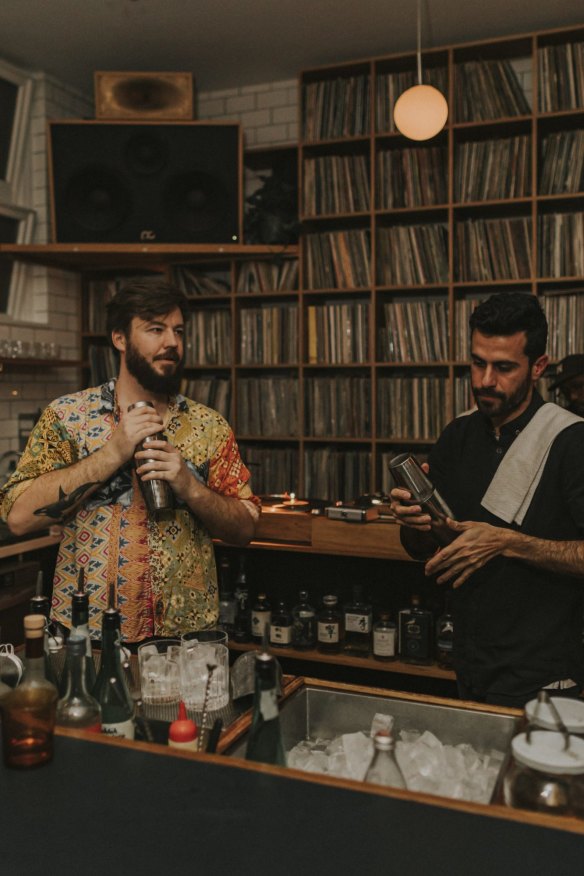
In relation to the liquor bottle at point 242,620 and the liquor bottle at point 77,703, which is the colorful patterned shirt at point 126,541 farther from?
the liquor bottle at point 242,620

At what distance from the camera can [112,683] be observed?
4.05 ft

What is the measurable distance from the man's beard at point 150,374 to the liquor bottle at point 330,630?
1.32 metres

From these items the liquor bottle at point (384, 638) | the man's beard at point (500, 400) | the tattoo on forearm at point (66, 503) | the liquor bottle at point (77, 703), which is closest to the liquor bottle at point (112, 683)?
the liquor bottle at point (77, 703)

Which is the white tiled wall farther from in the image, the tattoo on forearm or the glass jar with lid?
the glass jar with lid

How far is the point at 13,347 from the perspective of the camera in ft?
12.2

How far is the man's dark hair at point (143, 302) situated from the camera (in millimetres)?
1854

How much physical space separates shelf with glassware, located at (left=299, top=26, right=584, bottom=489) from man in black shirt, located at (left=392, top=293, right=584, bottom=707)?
229 cm

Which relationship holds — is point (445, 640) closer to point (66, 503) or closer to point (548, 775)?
point (66, 503)

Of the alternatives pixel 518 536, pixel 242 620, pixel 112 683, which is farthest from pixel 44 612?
pixel 242 620

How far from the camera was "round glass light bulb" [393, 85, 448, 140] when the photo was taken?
122 inches

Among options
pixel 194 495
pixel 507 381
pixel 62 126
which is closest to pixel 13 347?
pixel 62 126

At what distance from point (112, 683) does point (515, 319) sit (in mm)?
1136

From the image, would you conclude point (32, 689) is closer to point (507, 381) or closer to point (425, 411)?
point (507, 381)

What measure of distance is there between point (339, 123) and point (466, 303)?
1.23 metres
